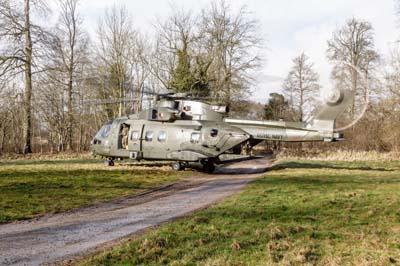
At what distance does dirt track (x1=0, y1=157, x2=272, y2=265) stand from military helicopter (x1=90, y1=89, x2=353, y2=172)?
5.77 metres

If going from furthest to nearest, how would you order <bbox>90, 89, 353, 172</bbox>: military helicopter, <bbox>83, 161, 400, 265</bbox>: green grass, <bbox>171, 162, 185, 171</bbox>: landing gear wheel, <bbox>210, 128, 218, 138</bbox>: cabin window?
<bbox>171, 162, 185, 171</bbox>: landing gear wheel
<bbox>210, 128, 218, 138</bbox>: cabin window
<bbox>90, 89, 353, 172</bbox>: military helicopter
<bbox>83, 161, 400, 265</bbox>: green grass

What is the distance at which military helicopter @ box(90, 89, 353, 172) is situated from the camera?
690 inches

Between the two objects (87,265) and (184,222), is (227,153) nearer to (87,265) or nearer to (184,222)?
(184,222)

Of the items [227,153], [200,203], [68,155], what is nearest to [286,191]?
[200,203]

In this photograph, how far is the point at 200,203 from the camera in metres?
10.6

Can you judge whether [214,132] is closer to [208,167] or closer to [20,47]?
[208,167]

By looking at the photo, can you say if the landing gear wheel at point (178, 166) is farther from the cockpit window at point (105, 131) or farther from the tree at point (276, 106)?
the tree at point (276, 106)

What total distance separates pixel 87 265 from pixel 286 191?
7.77m

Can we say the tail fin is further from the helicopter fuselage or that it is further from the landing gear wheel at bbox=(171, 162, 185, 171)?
the landing gear wheel at bbox=(171, 162, 185, 171)

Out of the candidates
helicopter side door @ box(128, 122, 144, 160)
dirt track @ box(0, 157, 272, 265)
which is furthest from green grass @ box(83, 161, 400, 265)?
helicopter side door @ box(128, 122, 144, 160)

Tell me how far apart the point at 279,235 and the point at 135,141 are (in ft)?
47.1

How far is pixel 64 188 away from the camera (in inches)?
499

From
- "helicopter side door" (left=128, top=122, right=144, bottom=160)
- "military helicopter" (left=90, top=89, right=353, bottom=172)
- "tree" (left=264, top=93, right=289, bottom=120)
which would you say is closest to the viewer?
"military helicopter" (left=90, top=89, right=353, bottom=172)

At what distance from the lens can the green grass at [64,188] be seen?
9.62 metres
